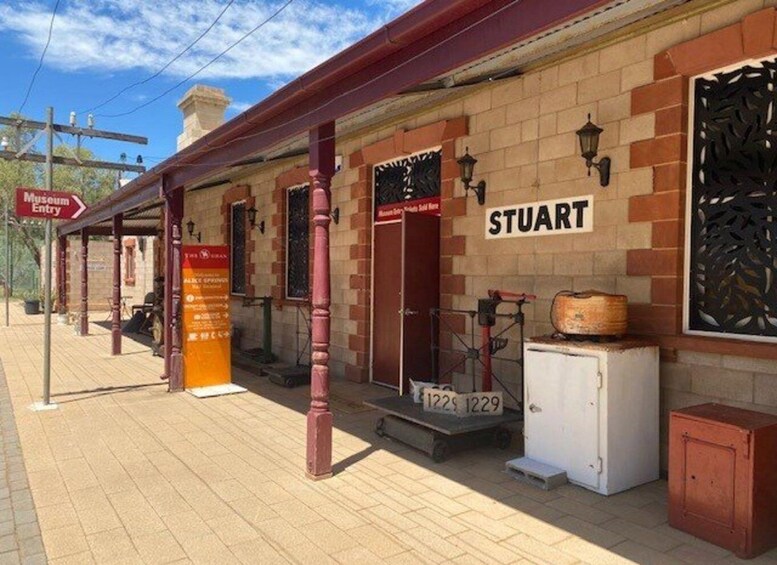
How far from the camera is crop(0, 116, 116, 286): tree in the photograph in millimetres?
28406

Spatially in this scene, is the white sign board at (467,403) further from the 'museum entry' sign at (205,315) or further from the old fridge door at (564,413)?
the 'museum entry' sign at (205,315)

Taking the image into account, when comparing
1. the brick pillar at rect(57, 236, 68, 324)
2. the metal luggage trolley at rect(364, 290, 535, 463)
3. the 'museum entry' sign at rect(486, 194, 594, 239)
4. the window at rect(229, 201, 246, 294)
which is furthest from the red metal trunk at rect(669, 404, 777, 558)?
the brick pillar at rect(57, 236, 68, 324)

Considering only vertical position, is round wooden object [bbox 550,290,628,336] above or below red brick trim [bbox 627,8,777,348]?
below

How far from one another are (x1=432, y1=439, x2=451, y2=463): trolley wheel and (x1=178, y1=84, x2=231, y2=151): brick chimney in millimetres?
10907

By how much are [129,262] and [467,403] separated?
2100 centimetres

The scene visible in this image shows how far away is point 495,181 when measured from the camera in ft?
18.8

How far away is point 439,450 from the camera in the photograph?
4.63 m

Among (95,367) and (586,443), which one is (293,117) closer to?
(586,443)

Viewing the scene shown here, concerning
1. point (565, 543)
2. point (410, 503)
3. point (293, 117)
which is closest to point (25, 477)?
point (410, 503)

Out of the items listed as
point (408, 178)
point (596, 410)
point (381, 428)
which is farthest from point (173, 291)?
point (596, 410)

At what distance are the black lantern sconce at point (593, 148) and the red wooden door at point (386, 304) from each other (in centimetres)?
256

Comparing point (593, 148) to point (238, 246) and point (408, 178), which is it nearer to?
point (408, 178)

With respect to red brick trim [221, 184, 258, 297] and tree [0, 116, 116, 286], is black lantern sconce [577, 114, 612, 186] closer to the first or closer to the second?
red brick trim [221, 184, 258, 297]

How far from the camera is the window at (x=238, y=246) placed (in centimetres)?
1144
